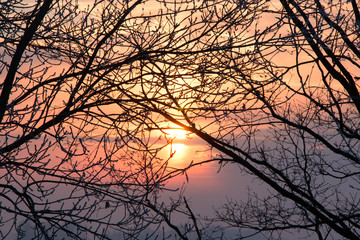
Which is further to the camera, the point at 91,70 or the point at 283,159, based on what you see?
the point at 283,159

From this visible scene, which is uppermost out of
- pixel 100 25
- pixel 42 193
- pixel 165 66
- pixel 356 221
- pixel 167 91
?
pixel 100 25

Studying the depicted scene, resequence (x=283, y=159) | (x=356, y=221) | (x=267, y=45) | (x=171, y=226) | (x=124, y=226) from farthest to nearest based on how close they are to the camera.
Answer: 1. (x=283, y=159)
2. (x=356, y=221)
3. (x=171, y=226)
4. (x=124, y=226)
5. (x=267, y=45)

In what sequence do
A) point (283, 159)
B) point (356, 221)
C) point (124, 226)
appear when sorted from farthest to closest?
1. point (283, 159)
2. point (356, 221)
3. point (124, 226)

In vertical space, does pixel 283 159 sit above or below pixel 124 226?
above

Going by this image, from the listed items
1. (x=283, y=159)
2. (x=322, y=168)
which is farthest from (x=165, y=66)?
(x=322, y=168)

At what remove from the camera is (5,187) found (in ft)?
17.8

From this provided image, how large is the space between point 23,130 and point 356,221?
760 centimetres

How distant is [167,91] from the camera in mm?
5781

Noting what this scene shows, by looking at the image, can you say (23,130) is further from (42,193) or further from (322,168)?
(322,168)

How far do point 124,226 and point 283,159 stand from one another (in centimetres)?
573

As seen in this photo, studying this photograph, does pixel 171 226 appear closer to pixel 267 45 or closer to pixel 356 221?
pixel 267 45

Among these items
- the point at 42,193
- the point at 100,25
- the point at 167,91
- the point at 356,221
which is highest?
the point at 100,25

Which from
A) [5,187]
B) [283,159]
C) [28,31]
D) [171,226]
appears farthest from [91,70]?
[283,159]

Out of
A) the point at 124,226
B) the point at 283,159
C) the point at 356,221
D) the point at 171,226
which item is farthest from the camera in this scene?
the point at 283,159
